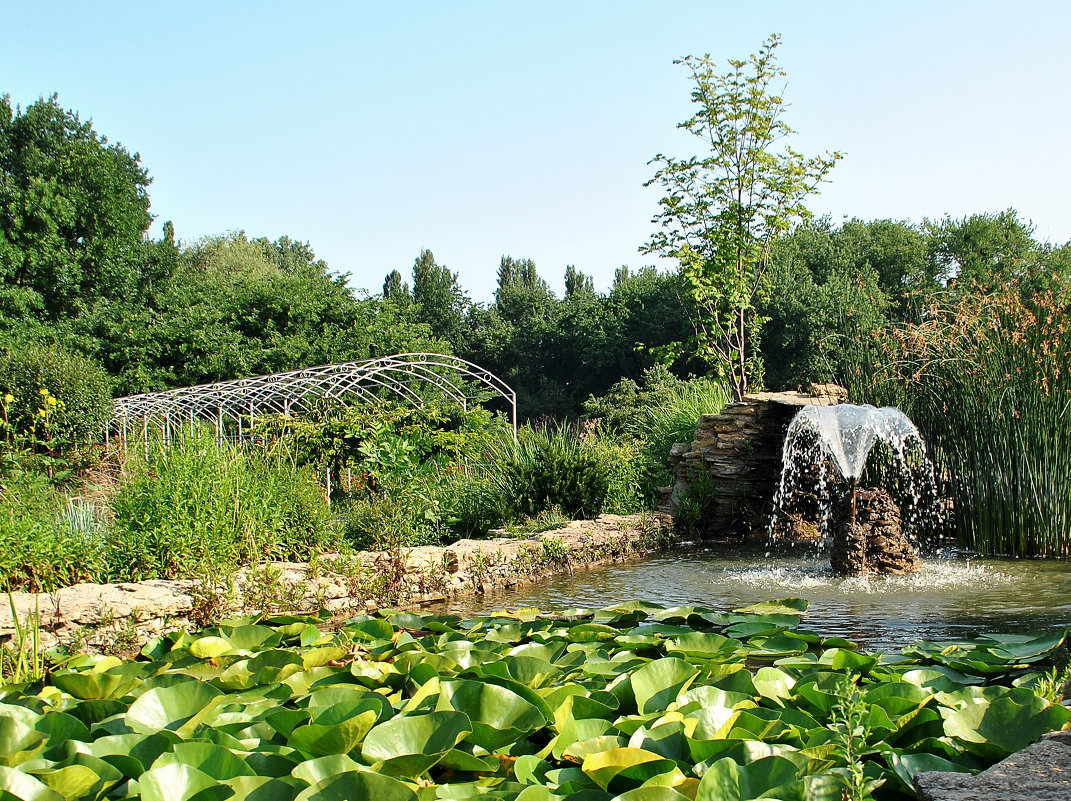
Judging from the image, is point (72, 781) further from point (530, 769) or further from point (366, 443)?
point (366, 443)

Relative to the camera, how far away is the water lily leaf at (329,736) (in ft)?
6.23

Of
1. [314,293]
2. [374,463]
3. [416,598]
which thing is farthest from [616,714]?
[314,293]

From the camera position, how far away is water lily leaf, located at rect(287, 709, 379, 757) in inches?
74.7

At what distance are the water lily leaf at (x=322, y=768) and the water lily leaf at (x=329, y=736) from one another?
0.21 m

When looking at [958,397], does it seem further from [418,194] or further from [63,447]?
[63,447]

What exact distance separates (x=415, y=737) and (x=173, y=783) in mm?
505

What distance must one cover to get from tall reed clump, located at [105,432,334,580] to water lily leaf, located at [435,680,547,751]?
327cm

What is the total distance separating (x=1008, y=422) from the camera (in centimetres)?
661

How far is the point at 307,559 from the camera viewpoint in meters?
5.96

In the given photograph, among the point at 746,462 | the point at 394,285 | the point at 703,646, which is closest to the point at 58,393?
the point at 746,462

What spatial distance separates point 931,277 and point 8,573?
27013 mm

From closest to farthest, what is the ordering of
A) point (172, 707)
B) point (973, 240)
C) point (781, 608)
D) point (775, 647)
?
1. point (172, 707)
2. point (775, 647)
3. point (781, 608)
4. point (973, 240)

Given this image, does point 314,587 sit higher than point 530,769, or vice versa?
point 530,769

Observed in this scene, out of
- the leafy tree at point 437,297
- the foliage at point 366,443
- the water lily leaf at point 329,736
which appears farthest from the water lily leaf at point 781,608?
the leafy tree at point 437,297
